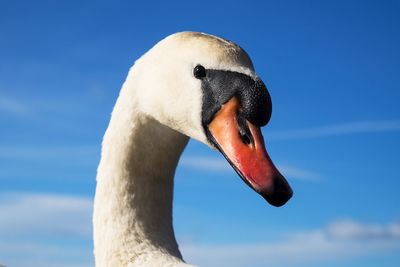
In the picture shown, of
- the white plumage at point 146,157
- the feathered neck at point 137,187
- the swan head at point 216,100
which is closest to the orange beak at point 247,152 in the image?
the swan head at point 216,100

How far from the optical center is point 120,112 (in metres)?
5.49

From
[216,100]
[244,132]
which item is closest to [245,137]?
[244,132]

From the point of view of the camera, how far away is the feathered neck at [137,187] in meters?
5.38

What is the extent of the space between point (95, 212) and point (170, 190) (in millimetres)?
681

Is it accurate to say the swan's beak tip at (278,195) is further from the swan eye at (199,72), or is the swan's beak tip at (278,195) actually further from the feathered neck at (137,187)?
the feathered neck at (137,187)

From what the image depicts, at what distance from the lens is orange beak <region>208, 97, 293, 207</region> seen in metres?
4.52

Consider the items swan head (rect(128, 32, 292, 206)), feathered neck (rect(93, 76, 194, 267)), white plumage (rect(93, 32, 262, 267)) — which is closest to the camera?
swan head (rect(128, 32, 292, 206))

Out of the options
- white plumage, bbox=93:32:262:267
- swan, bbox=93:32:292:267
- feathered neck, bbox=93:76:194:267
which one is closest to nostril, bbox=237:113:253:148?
swan, bbox=93:32:292:267

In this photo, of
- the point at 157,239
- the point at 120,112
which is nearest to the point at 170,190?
the point at 157,239

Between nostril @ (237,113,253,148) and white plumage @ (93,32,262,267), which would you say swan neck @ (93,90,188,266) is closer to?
white plumage @ (93,32,262,267)

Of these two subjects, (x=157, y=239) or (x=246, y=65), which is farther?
(x=157, y=239)

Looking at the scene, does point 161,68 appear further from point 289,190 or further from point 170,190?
point 289,190

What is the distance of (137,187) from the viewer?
17.9 feet

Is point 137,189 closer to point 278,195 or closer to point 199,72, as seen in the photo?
point 199,72
